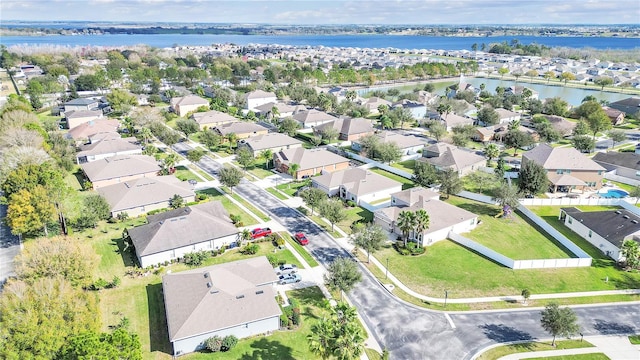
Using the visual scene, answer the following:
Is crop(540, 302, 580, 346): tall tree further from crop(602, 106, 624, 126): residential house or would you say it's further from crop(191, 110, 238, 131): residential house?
crop(602, 106, 624, 126): residential house

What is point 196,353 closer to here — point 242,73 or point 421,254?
point 421,254

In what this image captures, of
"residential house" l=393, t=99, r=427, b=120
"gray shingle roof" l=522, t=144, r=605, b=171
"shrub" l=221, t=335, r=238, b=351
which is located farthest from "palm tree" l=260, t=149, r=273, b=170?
"residential house" l=393, t=99, r=427, b=120

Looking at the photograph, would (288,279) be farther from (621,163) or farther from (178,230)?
(621,163)

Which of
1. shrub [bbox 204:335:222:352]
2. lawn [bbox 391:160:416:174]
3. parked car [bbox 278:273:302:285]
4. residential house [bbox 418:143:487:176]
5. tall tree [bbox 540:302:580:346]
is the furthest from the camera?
lawn [bbox 391:160:416:174]

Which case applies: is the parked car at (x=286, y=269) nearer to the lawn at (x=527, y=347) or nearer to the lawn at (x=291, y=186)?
the lawn at (x=527, y=347)

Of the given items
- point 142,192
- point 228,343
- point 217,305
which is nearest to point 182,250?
point 217,305
